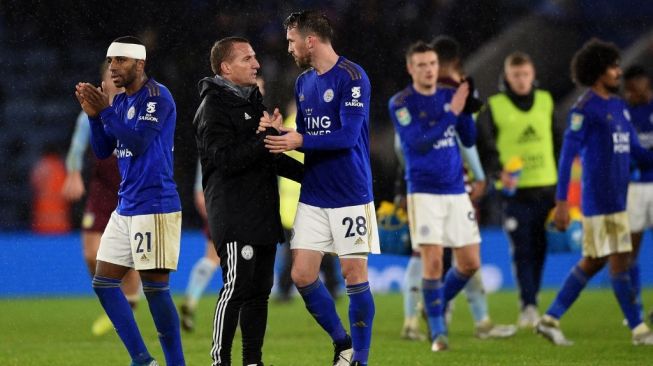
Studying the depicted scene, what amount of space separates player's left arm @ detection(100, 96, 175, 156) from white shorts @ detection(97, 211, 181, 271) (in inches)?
14.9

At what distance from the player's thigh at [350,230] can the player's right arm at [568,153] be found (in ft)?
7.70

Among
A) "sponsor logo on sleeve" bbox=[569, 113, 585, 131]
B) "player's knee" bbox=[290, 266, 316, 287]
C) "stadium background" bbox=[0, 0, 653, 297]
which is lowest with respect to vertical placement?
"player's knee" bbox=[290, 266, 316, 287]

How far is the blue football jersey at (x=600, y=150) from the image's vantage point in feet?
27.8

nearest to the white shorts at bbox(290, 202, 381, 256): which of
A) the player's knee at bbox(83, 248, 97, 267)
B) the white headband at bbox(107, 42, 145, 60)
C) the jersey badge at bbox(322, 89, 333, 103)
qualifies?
the jersey badge at bbox(322, 89, 333, 103)

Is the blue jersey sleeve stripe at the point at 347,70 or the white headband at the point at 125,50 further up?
the white headband at the point at 125,50

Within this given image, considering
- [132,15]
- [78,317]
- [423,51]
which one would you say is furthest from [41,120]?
[423,51]

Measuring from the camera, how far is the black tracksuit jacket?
6.31m

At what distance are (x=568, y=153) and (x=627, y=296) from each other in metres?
1.08

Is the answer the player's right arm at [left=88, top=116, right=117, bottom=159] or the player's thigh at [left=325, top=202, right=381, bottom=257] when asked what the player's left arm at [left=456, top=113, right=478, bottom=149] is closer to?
the player's thigh at [left=325, top=202, right=381, bottom=257]

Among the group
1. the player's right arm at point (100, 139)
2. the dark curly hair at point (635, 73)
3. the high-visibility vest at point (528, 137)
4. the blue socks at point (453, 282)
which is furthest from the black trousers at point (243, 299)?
the dark curly hair at point (635, 73)

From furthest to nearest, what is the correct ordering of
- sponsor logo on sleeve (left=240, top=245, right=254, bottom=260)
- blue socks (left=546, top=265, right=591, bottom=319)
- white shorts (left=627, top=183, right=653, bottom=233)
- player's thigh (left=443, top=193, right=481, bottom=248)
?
white shorts (left=627, top=183, right=653, bottom=233) → blue socks (left=546, top=265, right=591, bottom=319) → player's thigh (left=443, top=193, right=481, bottom=248) → sponsor logo on sleeve (left=240, top=245, right=254, bottom=260)

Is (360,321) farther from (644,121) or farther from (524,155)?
(644,121)

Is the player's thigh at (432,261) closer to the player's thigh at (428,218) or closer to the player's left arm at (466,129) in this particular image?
the player's thigh at (428,218)

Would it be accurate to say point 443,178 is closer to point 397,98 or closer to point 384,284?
point 397,98
